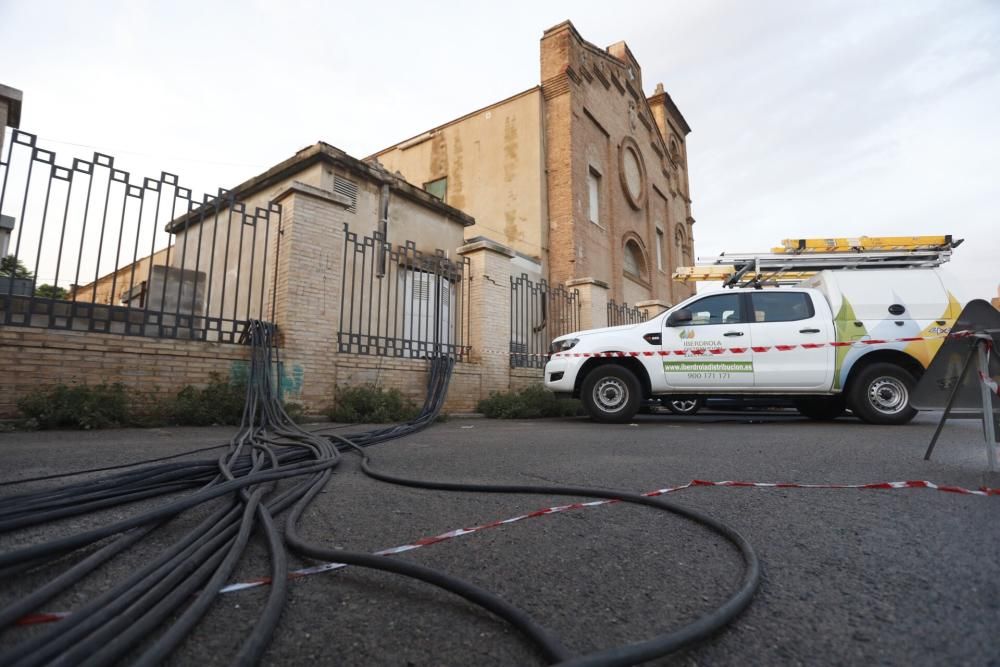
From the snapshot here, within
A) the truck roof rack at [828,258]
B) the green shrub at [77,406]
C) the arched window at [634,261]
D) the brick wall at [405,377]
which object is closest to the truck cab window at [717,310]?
the truck roof rack at [828,258]

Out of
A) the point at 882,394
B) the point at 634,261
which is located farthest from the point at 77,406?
the point at 634,261

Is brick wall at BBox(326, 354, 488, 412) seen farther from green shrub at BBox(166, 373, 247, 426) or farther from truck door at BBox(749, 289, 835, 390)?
truck door at BBox(749, 289, 835, 390)

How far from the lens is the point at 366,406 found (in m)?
6.91

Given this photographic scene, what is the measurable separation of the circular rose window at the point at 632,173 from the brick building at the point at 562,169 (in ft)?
0.15

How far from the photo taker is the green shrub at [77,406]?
4.79 meters

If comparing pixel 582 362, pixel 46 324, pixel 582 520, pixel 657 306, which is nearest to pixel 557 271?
pixel 657 306

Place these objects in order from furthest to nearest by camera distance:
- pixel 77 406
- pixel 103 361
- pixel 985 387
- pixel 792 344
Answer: pixel 792 344
pixel 103 361
pixel 77 406
pixel 985 387

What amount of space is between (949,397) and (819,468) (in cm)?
100

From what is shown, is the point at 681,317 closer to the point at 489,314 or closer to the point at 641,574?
the point at 489,314

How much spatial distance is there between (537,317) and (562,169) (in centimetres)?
564

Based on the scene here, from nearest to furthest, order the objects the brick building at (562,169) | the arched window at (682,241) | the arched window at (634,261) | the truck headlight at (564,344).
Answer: the truck headlight at (564,344)
the brick building at (562,169)
the arched window at (634,261)
the arched window at (682,241)

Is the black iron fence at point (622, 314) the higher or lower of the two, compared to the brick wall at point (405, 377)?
higher

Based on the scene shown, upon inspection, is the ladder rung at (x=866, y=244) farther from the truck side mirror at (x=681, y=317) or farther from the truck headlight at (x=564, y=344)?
the truck headlight at (x=564, y=344)

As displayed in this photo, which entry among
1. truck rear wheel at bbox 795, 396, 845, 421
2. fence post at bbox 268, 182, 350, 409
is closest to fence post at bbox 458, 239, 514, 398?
fence post at bbox 268, 182, 350, 409
